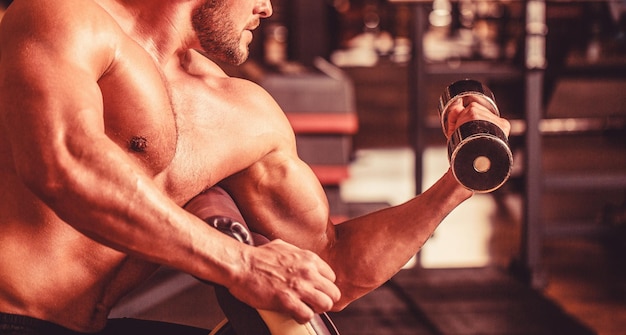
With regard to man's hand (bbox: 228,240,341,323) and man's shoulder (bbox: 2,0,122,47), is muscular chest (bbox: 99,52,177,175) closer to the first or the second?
man's shoulder (bbox: 2,0,122,47)

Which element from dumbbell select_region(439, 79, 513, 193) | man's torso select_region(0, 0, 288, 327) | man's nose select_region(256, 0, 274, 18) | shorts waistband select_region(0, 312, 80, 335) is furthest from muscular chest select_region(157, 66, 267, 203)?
dumbbell select_region(439, 79, 513, 193)

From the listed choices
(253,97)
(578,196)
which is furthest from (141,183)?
(578,196)

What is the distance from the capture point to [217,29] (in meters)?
1.35

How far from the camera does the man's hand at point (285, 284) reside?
1089mm

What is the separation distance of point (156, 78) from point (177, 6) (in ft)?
0.42

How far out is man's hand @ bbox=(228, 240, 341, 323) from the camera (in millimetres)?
1089

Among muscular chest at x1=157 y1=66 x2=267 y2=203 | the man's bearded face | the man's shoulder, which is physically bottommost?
muscular chest at x1=157 y1=66 x2=267 y2=203

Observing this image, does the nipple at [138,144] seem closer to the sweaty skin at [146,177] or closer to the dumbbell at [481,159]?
the sweaty skin at [146,177]

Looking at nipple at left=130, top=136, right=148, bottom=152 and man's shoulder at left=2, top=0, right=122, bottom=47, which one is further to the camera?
nipple at left=130, top=136, right=148, bottom=152

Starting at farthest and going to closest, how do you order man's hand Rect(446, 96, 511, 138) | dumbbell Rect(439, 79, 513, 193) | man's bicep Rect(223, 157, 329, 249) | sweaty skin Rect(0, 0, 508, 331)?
man's bicep Rect(223, 157, 329, 249)
man's hand Rect(446, 96, 511, 138)
dumbbell Rect(439, 79, 513, 193)
sweaty skin Rect(0, 0, 508, 331)

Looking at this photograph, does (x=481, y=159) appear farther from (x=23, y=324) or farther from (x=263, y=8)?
(x=23, y=324)

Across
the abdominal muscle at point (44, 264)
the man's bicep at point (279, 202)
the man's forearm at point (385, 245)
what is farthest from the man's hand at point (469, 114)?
the abdominal muscle at point (44, 264)

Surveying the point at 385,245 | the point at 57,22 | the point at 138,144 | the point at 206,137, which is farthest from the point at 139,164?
the point at 385,245

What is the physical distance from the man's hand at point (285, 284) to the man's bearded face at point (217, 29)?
0.39m
